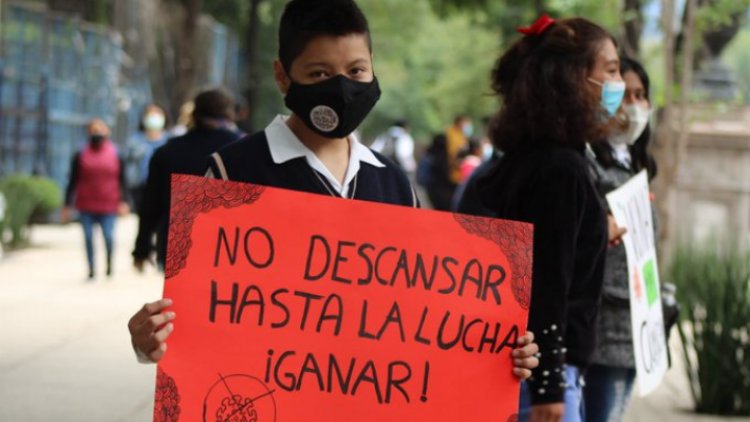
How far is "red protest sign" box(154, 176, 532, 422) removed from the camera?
3.00m

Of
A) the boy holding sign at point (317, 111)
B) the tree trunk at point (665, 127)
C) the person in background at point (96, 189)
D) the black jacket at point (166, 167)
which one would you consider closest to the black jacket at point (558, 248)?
the boy holding sign at point (317, 111)

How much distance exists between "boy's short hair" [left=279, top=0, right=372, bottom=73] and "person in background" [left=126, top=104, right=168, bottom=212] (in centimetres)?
1100

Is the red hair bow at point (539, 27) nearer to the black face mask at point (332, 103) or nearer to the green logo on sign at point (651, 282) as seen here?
the green logo on sign at point (651, 282)

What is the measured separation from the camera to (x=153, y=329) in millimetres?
2920

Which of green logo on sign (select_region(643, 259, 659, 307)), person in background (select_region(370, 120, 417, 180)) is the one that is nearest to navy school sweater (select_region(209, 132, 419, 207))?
green logo on sign (select_region(643, 259, 659, 307))

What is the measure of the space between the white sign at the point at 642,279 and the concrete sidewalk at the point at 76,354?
124 inches

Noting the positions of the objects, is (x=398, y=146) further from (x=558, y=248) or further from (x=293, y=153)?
(x=293, y=153)

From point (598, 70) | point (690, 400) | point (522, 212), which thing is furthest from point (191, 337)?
point (690, 400)

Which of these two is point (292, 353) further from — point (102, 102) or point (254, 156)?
point (102, 102)

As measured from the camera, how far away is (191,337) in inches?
118

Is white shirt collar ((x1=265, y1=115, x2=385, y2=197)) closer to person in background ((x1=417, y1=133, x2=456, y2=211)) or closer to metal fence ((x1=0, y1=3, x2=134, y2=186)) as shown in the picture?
person in background ((x1=417, y1=133, x2=456, y2=211))

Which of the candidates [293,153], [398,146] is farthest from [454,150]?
[293,153]

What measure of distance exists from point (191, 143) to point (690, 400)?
10.8 feet

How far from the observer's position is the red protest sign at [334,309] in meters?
3.00
